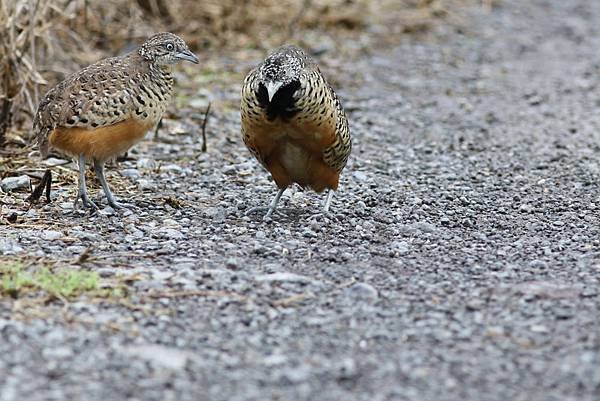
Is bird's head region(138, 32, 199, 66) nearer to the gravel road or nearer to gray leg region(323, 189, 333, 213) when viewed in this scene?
the gravel road

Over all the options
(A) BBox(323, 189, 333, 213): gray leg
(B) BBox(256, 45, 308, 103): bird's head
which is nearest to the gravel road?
(A) BBox(323, 189, 333, 213): gray leg

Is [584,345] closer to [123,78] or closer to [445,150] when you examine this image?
[123,78]

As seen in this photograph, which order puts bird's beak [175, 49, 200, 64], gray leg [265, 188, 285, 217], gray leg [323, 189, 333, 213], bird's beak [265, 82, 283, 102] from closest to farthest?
bird's beak [265, 82, 283, 102] < gray leg [265, 188, 285, 217] < gray leg [323, 189, 333, 213] < bird's beak [175, 49, 200, 64]

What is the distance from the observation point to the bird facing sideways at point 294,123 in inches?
222

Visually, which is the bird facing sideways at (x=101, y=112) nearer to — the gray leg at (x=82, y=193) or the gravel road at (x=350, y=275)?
the gray leg at (x=82, y=193)

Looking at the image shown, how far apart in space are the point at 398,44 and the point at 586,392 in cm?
828

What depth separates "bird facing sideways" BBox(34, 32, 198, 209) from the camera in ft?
19.6

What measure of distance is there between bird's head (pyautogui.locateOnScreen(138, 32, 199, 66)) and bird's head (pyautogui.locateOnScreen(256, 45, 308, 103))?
978 mm

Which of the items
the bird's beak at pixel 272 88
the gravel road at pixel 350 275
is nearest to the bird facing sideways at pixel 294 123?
the bird's beak at pixel 272 88

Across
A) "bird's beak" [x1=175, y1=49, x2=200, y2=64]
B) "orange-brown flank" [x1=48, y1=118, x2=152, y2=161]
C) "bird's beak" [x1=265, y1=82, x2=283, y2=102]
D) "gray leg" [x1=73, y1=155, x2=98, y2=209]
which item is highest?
"bird's beak" [x1=265, y1=82, x2=283, y2=102]

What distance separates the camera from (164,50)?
649 cm

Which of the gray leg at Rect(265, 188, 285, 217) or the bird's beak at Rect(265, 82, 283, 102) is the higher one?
the bird's beak at Rect(265, 82, 283, 102)

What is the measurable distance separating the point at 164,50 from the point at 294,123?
120cm

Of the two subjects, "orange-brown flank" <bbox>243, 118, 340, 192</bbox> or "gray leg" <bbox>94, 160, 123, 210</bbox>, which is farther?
"gray leg" <bbox>94, 160, 123, 210</bbox>
